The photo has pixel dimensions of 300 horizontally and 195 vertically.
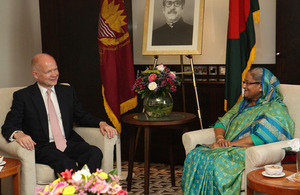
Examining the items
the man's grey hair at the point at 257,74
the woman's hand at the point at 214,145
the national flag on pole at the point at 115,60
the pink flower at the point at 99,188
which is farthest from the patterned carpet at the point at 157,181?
the pink flower at the point at 99,188

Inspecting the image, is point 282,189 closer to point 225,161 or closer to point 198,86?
point 225,161

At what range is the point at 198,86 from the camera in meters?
5.49

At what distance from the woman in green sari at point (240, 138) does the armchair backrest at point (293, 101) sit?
0.23 feet

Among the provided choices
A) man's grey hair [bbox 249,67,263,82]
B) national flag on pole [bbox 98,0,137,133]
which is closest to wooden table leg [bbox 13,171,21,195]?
national flag on pole [bbox 98,0,137,133]

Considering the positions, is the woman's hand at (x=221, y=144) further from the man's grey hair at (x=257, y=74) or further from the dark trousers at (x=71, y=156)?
the dark trousers at (x=71, y=156)

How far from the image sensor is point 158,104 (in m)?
4.46

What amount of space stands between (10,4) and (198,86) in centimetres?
265

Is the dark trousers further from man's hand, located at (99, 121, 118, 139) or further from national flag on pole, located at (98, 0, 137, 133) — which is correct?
national flag on pole, located at (98, 0, 137, 133)

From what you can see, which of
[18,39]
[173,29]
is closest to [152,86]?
[173,29]

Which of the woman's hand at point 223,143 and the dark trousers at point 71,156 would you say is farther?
the woman's hand at point 223,143

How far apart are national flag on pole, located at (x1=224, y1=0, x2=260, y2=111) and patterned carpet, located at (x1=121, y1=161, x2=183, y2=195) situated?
1.08 metres

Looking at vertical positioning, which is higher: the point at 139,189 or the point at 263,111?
the point at 263,111

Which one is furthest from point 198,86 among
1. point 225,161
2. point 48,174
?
point 48,174

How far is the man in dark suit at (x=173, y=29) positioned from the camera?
4934 mm
